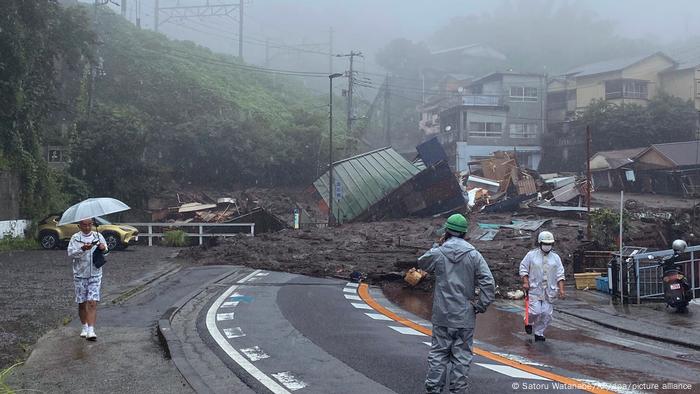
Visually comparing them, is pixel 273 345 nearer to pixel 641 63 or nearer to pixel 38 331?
pixel 38 331

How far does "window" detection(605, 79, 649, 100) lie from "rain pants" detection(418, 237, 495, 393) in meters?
57.3

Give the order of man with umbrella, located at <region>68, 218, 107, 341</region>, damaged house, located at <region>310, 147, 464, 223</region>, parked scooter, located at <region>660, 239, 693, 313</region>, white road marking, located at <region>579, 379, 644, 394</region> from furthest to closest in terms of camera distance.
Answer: damaged house, located at <region>310, 147, 464, 223</region>, parked scooter, located at <region>660, 239, 693, 313</region>, man with umbrella, located at <region>68, 218, 107, 341</region>, white road marking, located at <region>579, 379, 644, 394</region>

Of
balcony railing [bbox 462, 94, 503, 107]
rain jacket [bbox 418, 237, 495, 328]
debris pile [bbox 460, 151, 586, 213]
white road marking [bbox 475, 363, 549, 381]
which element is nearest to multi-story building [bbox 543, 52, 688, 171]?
balcony railing [bbox 462, 94, 503, 107]

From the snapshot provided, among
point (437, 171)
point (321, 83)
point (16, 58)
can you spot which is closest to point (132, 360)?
point (16, 58)

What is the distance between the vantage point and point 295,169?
171 feet

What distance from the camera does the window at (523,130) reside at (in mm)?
59938

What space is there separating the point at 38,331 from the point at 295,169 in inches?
1715

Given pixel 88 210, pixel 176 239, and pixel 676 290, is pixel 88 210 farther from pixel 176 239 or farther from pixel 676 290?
pixel 176 239

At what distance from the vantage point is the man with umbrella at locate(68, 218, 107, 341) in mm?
8289

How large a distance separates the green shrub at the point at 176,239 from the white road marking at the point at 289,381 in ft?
76.2

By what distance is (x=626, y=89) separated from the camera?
57.9m

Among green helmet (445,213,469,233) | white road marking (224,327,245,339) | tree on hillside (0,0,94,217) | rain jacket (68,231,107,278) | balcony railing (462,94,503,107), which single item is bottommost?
white road marking (224,327,245,339)

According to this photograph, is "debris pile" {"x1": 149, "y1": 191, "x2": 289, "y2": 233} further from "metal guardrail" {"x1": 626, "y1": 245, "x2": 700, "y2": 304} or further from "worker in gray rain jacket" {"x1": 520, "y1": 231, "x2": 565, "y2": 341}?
"worker in gray rain jacket" {"x1": 520, "y1": 231, "x2": 565, "y2": 341}

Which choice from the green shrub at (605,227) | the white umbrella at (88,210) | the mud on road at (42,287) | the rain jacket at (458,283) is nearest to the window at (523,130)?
the green shrub at (605,227)
